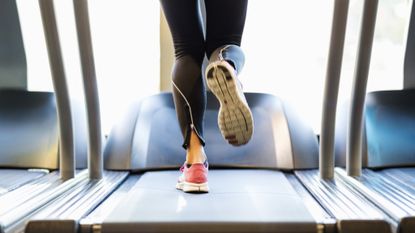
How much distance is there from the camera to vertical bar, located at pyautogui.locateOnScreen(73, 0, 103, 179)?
1452mm

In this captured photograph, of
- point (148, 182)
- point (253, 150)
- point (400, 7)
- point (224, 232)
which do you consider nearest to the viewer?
point (224, 232)

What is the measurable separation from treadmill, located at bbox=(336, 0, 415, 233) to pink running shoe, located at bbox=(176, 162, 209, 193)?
516mm

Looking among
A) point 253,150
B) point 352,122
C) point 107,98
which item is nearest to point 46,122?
point 107,98

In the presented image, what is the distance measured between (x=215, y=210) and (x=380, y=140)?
1.06 m

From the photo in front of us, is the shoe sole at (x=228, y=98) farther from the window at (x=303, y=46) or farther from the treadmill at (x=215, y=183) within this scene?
the window at (x=303, y=46)

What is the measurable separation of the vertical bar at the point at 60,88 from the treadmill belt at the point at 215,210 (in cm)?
33

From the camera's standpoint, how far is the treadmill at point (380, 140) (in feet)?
4.62

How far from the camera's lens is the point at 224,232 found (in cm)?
103

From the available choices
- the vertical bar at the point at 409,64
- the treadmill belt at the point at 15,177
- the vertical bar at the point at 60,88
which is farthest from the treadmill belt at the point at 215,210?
the vertical bar at the point at 409,64

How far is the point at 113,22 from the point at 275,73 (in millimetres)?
910

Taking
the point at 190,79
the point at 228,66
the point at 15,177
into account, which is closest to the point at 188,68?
the point at 190,79

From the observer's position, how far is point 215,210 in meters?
1.12

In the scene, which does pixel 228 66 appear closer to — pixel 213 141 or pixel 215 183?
pixel 215 183

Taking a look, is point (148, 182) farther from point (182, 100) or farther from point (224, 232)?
point (224, 232)
